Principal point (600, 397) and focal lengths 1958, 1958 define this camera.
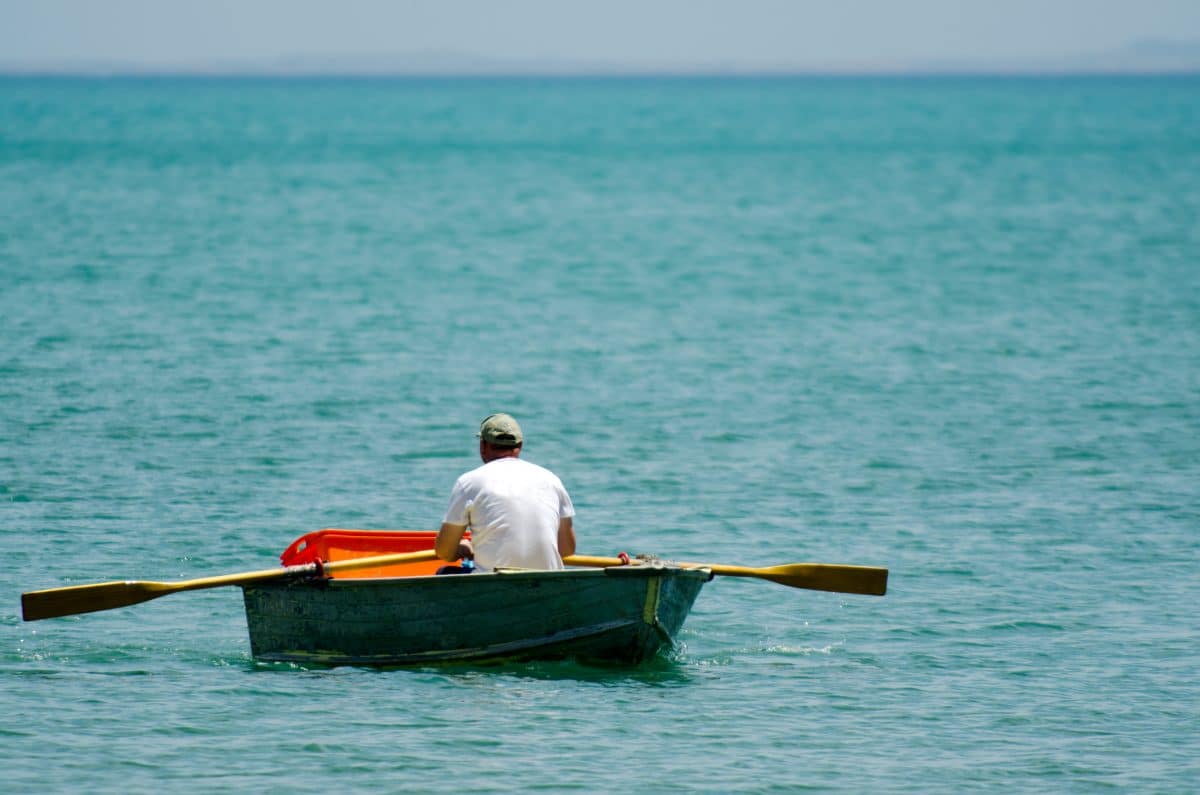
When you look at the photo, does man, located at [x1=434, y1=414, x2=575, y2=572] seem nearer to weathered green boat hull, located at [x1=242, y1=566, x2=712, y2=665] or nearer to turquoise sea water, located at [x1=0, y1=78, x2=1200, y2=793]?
weathered green boat hull, located at [x1=242, y1=566, x2=712, y2=665]

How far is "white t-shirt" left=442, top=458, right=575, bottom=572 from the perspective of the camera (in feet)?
40.8

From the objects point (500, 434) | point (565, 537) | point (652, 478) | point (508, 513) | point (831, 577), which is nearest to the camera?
point (508, 513)

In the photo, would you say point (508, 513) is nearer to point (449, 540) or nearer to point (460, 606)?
point (449, 540)

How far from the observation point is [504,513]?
12445 mm

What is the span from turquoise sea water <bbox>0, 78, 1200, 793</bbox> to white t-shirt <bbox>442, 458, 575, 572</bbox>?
2.80ft

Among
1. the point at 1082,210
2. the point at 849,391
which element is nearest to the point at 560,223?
the point at 1082,210

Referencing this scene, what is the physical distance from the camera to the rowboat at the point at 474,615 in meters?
12.3

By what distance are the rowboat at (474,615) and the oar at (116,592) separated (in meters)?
0.10

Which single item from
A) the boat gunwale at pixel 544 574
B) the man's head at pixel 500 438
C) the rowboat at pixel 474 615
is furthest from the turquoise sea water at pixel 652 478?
the man's head at pixel 500 438

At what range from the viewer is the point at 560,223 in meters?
63.2

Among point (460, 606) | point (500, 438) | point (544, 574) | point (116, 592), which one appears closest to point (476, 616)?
point (460, 606)

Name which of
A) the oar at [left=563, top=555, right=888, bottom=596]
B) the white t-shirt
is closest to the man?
the white t-shirt

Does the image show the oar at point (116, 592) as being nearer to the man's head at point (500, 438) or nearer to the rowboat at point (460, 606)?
the rowboat at point (460, 606)

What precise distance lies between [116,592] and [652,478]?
8.75 m
